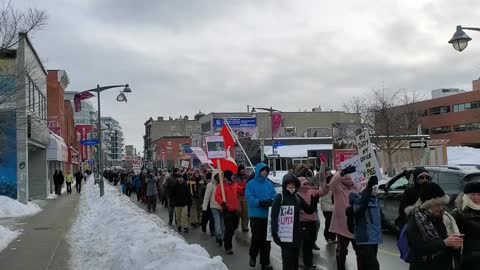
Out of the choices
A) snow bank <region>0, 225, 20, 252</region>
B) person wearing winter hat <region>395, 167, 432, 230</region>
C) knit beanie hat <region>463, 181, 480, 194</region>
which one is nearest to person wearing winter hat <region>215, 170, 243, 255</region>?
person wearing winter hat <region>395, 167, 432, 230</region>

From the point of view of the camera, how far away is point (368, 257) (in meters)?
7.09

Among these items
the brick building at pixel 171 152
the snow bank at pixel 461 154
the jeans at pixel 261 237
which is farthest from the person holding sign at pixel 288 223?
the brick building at pixel 171 152

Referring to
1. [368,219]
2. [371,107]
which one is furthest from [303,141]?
A: [368,219]

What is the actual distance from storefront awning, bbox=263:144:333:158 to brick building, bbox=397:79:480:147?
14.5 meters

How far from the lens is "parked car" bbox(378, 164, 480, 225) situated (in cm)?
1135

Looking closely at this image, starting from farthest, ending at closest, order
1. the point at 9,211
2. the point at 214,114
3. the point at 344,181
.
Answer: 1. the point at 214,114
2. the point at 9,211
3. the point at 344,181

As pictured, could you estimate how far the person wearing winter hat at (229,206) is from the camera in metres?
11.7

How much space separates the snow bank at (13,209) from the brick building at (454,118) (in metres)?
60.3

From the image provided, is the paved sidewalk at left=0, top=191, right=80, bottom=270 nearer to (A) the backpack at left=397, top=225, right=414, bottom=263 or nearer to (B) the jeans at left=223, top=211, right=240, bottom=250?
(B) the jeans at left=223, top=211, right=240, bottom=250

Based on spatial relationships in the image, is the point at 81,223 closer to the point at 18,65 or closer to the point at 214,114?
the point at 18,65

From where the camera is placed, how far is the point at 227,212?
1165cm

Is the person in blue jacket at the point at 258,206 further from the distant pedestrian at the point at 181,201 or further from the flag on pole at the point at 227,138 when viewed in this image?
the distant pedestrian at the point at 181,201

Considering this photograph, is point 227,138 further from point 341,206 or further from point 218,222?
point 341,206

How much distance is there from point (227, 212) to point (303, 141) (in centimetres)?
7339
